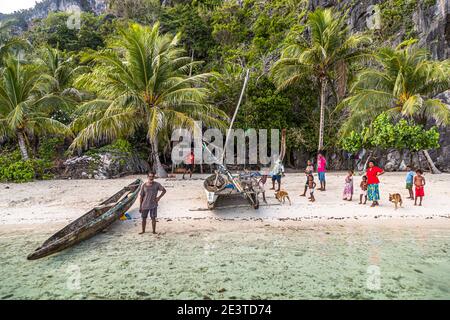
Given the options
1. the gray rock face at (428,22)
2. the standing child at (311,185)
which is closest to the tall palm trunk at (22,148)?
the standing child at (311,185)

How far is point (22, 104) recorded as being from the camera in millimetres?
12984

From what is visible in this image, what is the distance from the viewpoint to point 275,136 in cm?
1816

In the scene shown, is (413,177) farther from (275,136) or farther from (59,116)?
(59,116)

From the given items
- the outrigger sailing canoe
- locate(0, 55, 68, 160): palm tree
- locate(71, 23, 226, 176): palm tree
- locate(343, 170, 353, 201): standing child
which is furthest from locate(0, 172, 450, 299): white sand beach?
locate(0, 55, 68, 160): palm tree

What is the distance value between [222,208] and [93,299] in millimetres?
4833

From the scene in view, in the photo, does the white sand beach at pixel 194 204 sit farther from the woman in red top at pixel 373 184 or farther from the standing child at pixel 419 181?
the standing child at pixel 419 181

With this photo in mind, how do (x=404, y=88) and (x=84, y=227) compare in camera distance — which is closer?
(x=84, y=227)

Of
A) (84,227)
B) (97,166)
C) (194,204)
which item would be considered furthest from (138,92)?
(84,227)

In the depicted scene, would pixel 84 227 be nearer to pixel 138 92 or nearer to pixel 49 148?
pixel 138 92

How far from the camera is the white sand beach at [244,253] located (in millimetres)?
4355

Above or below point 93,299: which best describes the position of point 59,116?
above

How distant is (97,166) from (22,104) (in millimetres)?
4164

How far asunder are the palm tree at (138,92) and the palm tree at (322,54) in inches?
219
